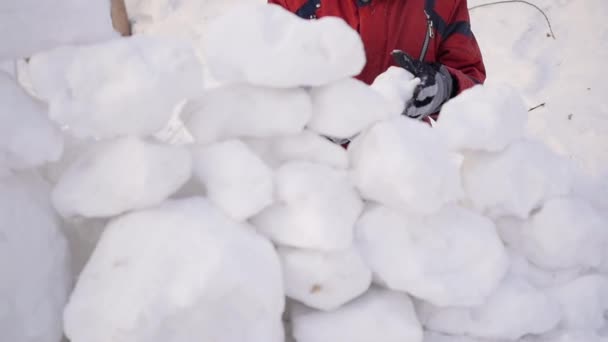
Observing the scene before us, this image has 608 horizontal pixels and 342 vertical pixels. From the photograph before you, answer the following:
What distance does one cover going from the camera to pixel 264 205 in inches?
19.2

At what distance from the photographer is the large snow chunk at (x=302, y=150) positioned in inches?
21.3

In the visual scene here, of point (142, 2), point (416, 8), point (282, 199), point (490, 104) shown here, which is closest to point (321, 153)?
point (282, 199)

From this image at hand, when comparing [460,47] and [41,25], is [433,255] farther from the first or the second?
[460,47]

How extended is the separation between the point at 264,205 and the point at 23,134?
218 millimetres

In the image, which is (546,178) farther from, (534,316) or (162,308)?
(162,308)

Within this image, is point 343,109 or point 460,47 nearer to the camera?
point 343,109

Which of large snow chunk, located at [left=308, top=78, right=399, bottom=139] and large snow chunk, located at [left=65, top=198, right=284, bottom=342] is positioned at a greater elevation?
large snow chunk, located at [left=308, top=78, right=399, bottom=139]

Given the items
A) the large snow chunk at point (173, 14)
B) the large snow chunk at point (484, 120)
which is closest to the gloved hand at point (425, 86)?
the large snow chunk at point (484, 120)

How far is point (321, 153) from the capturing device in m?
0.54

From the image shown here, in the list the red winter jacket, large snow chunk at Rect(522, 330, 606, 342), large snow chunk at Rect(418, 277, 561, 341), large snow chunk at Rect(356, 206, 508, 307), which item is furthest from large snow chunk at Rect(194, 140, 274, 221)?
the red winter jacket

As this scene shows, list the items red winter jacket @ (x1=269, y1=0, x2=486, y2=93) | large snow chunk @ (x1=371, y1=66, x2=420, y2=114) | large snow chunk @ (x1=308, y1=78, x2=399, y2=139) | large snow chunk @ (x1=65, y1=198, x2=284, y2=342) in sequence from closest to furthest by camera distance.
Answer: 1. large snow chunk @ (x1=65, y1=198, x2=284, y2=342)
2. large snow chunk @ (x1=308, y1=78, x2=399, y2=139)
3. large snow chunk @ (x1=371, y1=66, x2=420, y2=114)
4. red winter jacket @ (x1=269, y1=0, x2=486, y2=93)

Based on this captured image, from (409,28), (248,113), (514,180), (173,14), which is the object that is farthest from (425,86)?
(173,14)

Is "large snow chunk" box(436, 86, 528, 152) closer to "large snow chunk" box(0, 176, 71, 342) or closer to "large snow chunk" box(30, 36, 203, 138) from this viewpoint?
"large snow chunk" box(30, 36, 203, 138)

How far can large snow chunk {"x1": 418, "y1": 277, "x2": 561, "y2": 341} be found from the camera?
1.82 feet
